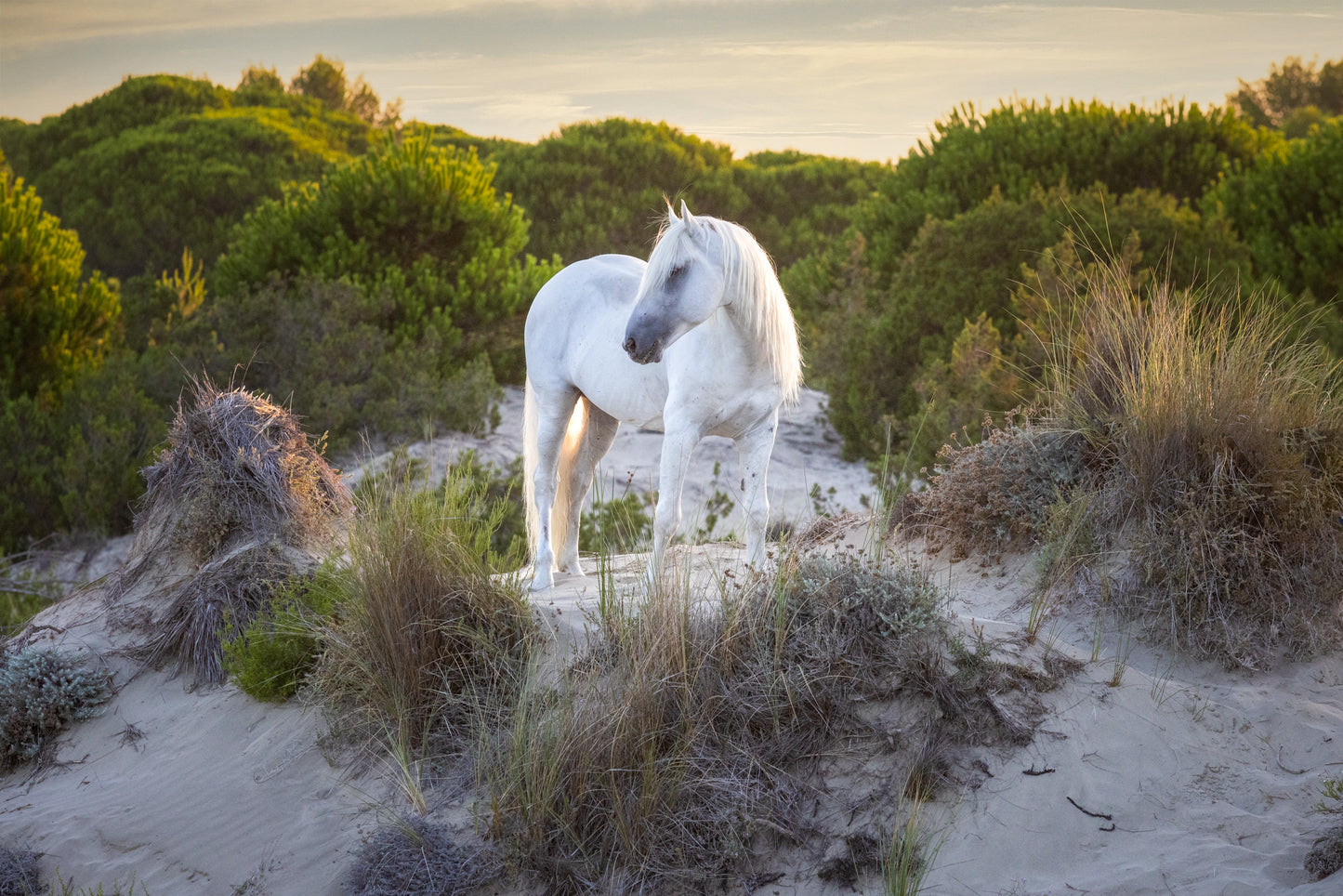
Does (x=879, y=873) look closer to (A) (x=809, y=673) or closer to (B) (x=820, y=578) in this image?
(A) (x=809, y=673)

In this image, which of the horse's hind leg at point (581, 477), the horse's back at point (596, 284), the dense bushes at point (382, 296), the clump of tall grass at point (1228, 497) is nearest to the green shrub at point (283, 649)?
the horse's hind leg at point (581, 477)

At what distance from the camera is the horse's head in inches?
166

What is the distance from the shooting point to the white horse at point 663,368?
169 inches

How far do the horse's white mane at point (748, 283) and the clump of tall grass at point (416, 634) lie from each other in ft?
4.98

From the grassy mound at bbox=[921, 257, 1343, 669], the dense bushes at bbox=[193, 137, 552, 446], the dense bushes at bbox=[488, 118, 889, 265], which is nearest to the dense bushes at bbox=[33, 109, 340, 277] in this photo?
the dense bushes at bbox=[488, 118, 889, 265]

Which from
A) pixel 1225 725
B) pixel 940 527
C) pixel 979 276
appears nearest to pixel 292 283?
pixel 979 276

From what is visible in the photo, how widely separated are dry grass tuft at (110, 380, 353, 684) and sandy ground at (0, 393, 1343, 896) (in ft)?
1.24

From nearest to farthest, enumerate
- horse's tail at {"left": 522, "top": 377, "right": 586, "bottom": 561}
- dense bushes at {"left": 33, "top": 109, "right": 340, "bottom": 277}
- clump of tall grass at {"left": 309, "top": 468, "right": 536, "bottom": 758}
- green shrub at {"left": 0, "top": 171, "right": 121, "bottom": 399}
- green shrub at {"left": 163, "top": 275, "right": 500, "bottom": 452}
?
clump of tall grass at {"left": 309, "top": 468, "right": 536, "bottom": 758} < horse's tail at {"left": 522, "top": 377, "right": 586, "bottom": 561} < green shrub at {"left": 163, "top": 275, "right": 500, "bottom": 452} < green shrub at {"left": 0, "top": 171, "right": 121, "bottom": 399} < dense bushes at {"left": 33, "top": 109, "right": 340, "bottom": 277}

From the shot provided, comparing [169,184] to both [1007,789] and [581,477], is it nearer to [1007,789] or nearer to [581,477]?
[581,477]

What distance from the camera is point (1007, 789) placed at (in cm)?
361

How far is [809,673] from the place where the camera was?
3.80m

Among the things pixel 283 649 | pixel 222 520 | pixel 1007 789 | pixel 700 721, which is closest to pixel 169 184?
pixel 222 520

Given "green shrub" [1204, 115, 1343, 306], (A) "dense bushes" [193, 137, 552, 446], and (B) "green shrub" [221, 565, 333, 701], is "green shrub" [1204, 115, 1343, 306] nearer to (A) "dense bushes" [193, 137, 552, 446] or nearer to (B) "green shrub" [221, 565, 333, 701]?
(A) "dense bushes" [193, 137, 552, 446]

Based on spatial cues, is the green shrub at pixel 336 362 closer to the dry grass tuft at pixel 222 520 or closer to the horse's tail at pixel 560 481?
the dry grass tuft at pixel 222 520
